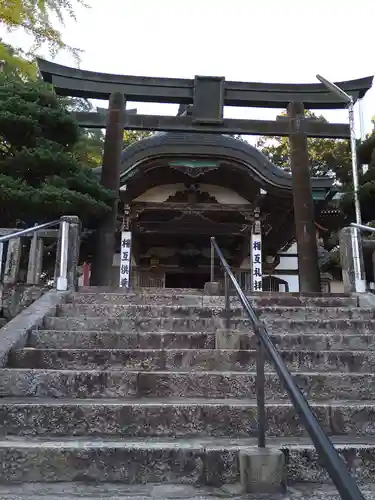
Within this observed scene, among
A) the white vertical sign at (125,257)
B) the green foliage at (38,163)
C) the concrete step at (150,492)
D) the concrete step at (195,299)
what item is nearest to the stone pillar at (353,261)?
the concrete step at (195,299)

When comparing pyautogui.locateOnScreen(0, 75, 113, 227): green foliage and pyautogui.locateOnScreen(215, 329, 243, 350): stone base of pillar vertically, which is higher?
pyautogui.locateOnScreen(0, 75, 113, 227): green foliage

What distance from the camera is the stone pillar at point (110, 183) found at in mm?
7820

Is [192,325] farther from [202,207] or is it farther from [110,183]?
[202,207]

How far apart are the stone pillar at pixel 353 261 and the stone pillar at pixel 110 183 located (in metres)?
3.93

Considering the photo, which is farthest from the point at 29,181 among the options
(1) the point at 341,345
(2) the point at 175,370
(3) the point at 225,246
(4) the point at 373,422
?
(3) the point at 225,246

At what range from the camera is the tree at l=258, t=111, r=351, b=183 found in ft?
38.7

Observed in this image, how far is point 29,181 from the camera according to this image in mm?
6660

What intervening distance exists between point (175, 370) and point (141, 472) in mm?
1242

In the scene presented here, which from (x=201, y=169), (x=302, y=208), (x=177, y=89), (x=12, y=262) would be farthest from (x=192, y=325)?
(x=201, y=169)

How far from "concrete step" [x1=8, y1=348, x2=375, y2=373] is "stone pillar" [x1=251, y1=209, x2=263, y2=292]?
7448mm

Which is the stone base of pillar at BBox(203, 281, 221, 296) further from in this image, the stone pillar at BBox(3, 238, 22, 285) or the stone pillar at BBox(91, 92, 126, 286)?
the stone pillar at BBox(91, 92, 126, 286)

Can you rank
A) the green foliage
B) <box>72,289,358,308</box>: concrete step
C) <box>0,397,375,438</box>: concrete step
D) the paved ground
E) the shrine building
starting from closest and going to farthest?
the paved ground
<box>0,397,375,438</box>: concrete step
<box>72,289,358,308</box>: concrete step
the green foliage
the shrine building

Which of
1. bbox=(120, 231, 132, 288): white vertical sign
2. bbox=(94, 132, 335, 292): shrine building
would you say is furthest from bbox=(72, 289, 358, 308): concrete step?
bbox=(94, 132, 335, 292): shrine building

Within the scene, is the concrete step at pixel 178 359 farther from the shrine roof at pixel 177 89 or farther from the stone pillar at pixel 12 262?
the shrine roof at pixel 177 89
